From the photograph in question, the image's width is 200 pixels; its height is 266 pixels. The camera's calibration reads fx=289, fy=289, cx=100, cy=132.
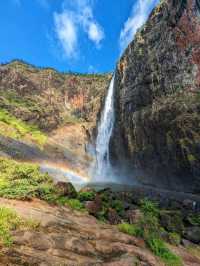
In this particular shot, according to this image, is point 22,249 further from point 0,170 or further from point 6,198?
point 0,170

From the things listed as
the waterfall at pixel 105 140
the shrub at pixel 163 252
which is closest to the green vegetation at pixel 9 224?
the shrub at pixel 163 252

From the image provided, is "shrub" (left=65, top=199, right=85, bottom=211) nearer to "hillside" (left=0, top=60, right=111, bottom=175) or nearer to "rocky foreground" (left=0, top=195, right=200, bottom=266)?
"rocky foreground" (left=0, top=195, right=200, bottom=266)

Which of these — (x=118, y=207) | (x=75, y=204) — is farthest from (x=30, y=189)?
(x=118, y=207)

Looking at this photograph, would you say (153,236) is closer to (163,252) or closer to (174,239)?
(163,252)

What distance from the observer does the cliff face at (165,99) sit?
34.0 metres

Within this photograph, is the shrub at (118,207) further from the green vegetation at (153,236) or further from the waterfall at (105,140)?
the waterfall at (105,140)

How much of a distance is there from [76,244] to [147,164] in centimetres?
3326

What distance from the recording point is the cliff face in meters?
34.0

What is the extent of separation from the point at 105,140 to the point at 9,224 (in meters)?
45.8

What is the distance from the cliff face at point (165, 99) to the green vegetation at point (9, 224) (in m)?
26.4

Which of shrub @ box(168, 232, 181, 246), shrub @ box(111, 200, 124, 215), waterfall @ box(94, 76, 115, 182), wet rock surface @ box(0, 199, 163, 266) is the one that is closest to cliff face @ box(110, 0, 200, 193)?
waterfall @ box(94, 76, 115, 182)

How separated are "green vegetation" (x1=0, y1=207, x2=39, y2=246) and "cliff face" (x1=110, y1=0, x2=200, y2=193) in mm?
26390

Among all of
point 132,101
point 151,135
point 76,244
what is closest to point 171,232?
point 76,244

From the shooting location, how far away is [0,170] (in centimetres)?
2188
